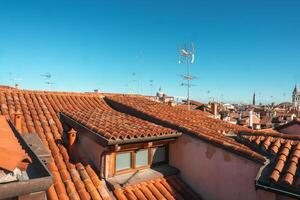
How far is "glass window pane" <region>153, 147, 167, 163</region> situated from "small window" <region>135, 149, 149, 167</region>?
1.15 ft

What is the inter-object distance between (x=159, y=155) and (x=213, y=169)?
75.7 inches

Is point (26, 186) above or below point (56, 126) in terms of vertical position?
above

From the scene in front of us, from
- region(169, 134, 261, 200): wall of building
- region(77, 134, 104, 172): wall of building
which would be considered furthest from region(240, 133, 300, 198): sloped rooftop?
region(77, 134, 104, 172): wall of building

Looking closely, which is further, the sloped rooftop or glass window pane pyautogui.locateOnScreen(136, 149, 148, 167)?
glass window pane pyautogui.locateOnScreen(136, 149, 148, 167)

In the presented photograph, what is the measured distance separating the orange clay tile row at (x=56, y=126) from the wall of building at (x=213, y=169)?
2.84m

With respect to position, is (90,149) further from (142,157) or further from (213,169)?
(213,169)

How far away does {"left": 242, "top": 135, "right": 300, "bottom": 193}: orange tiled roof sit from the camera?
4984 millimetres

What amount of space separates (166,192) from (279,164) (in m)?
3.19

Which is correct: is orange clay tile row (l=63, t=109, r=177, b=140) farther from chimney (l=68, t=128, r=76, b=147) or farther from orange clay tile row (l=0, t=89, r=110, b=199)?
orange clay tile row (l=0, t=89, r=110, b=199)

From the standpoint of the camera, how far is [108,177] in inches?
264

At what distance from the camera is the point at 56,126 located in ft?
28.8

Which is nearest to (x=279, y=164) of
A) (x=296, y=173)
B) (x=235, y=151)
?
(x=296, y=173)

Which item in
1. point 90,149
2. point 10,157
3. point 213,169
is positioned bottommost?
point 213,169

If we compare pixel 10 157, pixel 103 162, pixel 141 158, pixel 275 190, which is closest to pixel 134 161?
pixel 141 158
